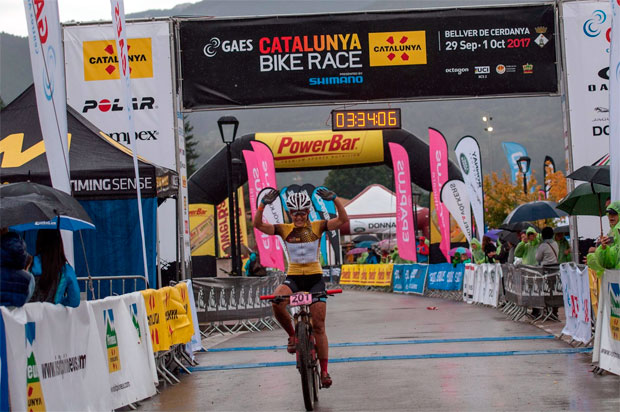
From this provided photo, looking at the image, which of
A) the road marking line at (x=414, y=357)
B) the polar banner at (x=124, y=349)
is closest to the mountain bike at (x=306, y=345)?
the polar banner at (x=124, y=349)

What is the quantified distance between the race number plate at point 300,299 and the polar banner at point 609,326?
335 centimetres

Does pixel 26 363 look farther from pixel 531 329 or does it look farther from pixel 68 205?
pixel 531 329

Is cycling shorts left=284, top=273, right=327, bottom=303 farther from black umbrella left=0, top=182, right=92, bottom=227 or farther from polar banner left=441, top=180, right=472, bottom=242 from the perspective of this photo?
polar banner left=441, top=180, right=472, bottom=242

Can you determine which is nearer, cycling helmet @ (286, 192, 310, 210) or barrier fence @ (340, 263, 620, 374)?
cycling helmet @ (286, 192, 310, 210)

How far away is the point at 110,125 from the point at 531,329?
8.07m

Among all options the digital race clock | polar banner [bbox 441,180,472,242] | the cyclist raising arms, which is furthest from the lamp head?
the cyclist raising arms

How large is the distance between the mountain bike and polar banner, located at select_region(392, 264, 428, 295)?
912 inches

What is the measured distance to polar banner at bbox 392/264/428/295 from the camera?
32.1 metres

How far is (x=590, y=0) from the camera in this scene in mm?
16547

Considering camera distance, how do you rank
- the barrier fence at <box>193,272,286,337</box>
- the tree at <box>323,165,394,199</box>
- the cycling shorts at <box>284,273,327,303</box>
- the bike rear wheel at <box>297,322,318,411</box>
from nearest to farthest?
the bike rear wheel at <box>297,322,318,411</box>
the cycling shorts at <box>284,273,327,303</box>
the barrier fence at <box>193,272,286,337</box>
the tree at <box>323,165,394,199</box>

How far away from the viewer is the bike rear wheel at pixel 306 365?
8.29m

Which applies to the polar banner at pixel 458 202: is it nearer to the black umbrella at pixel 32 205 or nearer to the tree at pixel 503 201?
the black umbrella at pixel 32 205

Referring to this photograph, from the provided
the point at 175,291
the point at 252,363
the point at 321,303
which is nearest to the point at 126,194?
the point at 175,291

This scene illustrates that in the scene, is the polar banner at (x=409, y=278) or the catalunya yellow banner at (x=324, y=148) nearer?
the catalunya yellow banner at (x=324, y=148)
